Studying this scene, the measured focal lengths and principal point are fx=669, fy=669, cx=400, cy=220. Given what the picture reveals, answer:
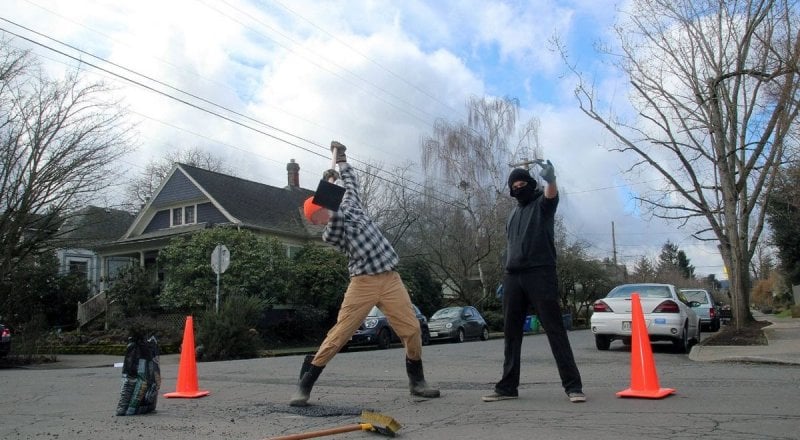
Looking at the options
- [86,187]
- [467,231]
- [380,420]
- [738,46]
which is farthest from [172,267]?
[380,420]

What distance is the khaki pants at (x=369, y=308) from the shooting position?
5.81 metres

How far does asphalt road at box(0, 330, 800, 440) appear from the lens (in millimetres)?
4516

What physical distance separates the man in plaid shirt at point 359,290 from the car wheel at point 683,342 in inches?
331

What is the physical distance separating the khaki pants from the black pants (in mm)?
830

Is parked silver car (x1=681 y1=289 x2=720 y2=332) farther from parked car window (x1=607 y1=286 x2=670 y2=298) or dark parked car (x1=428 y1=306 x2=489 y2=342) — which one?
parked car window (x1=607 y1=286 x2=670 y2=298)

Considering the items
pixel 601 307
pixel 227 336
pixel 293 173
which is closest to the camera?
pixel 601 307

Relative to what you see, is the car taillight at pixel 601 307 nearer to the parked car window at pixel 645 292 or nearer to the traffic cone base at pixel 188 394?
the parked car window at pixel 645 292

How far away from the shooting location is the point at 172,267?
24000 millimetres

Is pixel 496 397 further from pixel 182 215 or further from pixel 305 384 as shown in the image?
pixel 182 215

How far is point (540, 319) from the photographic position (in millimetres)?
5625

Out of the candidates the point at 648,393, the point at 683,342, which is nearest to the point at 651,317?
the point at 683,342

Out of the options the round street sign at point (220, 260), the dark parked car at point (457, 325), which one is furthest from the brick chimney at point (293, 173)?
the round street sign at point (220, 260)

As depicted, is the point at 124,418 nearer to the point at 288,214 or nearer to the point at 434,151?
the point at 288,214

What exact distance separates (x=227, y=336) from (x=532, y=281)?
35.8 ft
